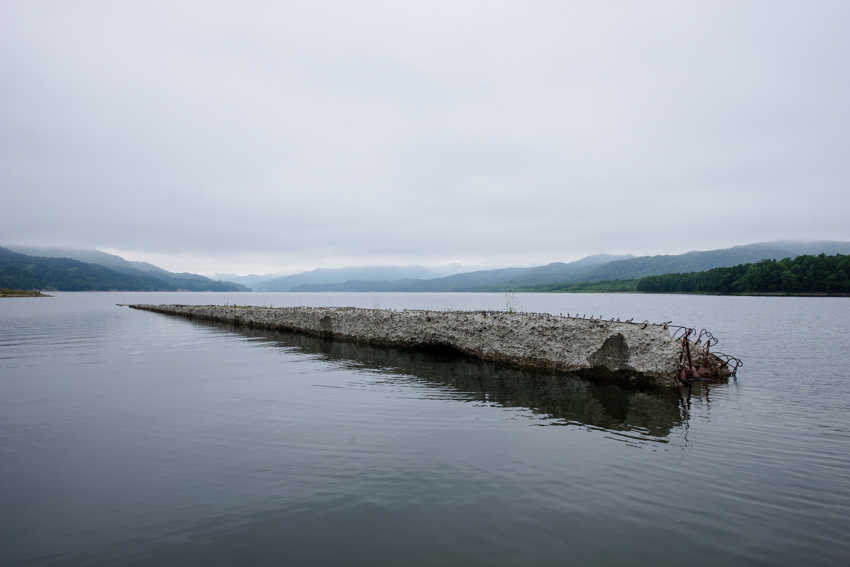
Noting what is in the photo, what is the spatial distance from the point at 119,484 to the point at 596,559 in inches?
242

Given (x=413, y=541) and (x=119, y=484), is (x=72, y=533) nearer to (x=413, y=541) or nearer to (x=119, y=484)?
(x=119, y=484)

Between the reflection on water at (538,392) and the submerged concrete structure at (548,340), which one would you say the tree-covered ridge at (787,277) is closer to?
the submerged concrete structure at (548,340)

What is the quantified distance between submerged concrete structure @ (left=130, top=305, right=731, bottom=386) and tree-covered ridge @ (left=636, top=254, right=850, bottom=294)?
405 feet

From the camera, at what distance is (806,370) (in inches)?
560

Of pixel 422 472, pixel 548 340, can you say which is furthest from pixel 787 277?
pixel 422 472

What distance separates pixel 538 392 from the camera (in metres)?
10.8

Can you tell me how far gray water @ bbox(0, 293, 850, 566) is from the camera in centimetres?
430

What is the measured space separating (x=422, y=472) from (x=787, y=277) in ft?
452

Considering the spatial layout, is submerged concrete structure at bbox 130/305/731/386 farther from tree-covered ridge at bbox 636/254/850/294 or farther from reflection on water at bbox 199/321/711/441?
tree-covered ridge at bbox 636/254/850/294

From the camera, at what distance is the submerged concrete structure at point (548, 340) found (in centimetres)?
1139

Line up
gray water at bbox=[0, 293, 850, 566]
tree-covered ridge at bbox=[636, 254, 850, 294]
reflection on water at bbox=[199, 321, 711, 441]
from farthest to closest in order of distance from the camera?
1. tree-covered ridge at bbox=[636, 254, 850, 294]
2. reflection on water at bbox=[199, 321, 711, 441]
3. gray water at bbox=[0, 293, 850, 566]

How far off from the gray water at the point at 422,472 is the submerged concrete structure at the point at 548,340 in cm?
79

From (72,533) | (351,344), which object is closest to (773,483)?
(72,533)

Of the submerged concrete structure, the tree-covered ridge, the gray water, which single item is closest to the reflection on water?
the gray water
